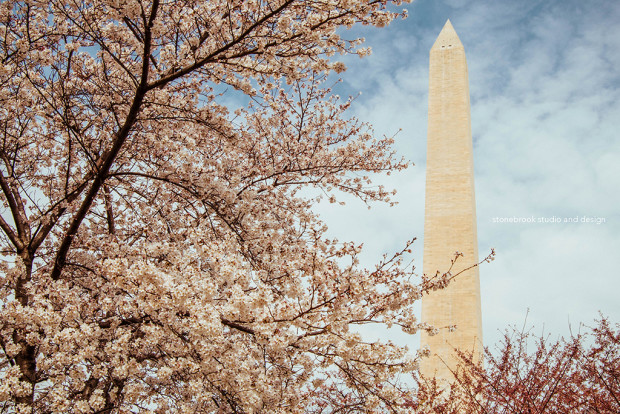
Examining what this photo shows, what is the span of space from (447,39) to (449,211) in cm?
507

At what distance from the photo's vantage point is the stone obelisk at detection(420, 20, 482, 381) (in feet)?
34.5

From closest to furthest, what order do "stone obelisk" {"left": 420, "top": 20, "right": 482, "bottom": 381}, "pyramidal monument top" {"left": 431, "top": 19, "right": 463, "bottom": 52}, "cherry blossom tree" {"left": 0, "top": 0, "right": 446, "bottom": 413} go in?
1. "cherry blossom tree" {"left": 0, "top": 0, "right": 446, "bottom": 413}
2. "stone obelisk" {"left": 420, "top": 20, "right": 482, "bottom": 381}
3. "pyramidal monument top" {"left": 431, "top": 19, "right": 463, "bottom": 52}

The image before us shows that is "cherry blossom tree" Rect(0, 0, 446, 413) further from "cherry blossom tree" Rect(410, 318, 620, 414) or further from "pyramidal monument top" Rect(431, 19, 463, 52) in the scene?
"pyramidal monument top" Rect(431, 19, 463, 52)

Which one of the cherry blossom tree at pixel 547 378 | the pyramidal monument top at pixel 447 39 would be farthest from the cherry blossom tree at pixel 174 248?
the pyramidal monument top at pixel 447 39

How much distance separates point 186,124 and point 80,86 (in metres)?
1.21

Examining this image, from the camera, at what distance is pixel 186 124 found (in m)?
5.87

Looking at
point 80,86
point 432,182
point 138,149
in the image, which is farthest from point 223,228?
point 432,182

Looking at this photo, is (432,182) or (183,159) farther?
(432,182)

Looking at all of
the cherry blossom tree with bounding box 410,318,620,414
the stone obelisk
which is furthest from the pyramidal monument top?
the cherry blossom tree with bounding box 410,318,620,414

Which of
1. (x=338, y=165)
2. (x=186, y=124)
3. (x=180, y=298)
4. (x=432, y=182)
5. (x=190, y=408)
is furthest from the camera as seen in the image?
(x=432, y=182)

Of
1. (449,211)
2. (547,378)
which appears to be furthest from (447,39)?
(547,378)

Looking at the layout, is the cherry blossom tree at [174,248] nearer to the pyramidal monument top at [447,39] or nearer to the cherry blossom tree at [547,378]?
the cherry blossom tree at [547,378]

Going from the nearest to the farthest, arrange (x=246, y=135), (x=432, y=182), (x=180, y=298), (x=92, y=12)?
(x=180, y=298) → (x=92, y=12) → (x=246, y=135) → (x=432, y=182)

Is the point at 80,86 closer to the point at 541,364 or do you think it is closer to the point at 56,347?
the point at 56,347
